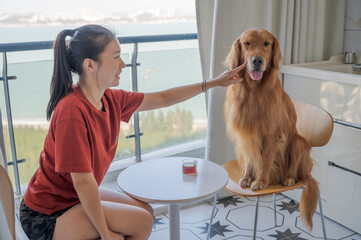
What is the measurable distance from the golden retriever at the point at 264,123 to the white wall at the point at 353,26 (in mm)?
1409

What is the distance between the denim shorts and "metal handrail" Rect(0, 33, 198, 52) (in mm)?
1074

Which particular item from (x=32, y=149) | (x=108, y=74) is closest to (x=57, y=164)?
(x=108, y=74)

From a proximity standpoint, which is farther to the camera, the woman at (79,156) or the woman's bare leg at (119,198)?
the woman's bare leg at (119,198)

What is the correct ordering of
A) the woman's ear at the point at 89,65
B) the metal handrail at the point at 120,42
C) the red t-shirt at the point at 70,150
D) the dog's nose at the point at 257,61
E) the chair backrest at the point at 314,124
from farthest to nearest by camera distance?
1. the metal handrail at the point at 120,42
2. the chair backrest at the point at 314,124
3. the dog's nose at the point at 257,61
4. the woman's ear at the point at 89,65
5. the red t-shirt at the point at 70,150

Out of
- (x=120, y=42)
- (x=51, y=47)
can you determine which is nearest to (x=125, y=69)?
(x=120, y=42)

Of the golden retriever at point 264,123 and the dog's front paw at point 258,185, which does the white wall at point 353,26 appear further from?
the dog's front paw at point 258,185

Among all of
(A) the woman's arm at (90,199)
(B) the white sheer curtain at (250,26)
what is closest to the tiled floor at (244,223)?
(B) the white sheer curtain at (250,26)

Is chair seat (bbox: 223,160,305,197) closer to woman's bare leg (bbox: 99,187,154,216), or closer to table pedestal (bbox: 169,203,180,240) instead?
table pedestal (bbox: 169,203,180,240)

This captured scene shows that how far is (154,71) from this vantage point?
2.84 metres

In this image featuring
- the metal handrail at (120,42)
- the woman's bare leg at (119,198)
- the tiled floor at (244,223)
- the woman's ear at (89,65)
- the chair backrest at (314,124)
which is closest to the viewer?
the woman's ear at (89,65)

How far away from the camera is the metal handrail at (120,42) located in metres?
2.14

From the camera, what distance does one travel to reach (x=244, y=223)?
99.7 inches

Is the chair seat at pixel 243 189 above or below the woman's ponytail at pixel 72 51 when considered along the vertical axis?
below

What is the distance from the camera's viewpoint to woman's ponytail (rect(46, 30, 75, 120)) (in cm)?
147
